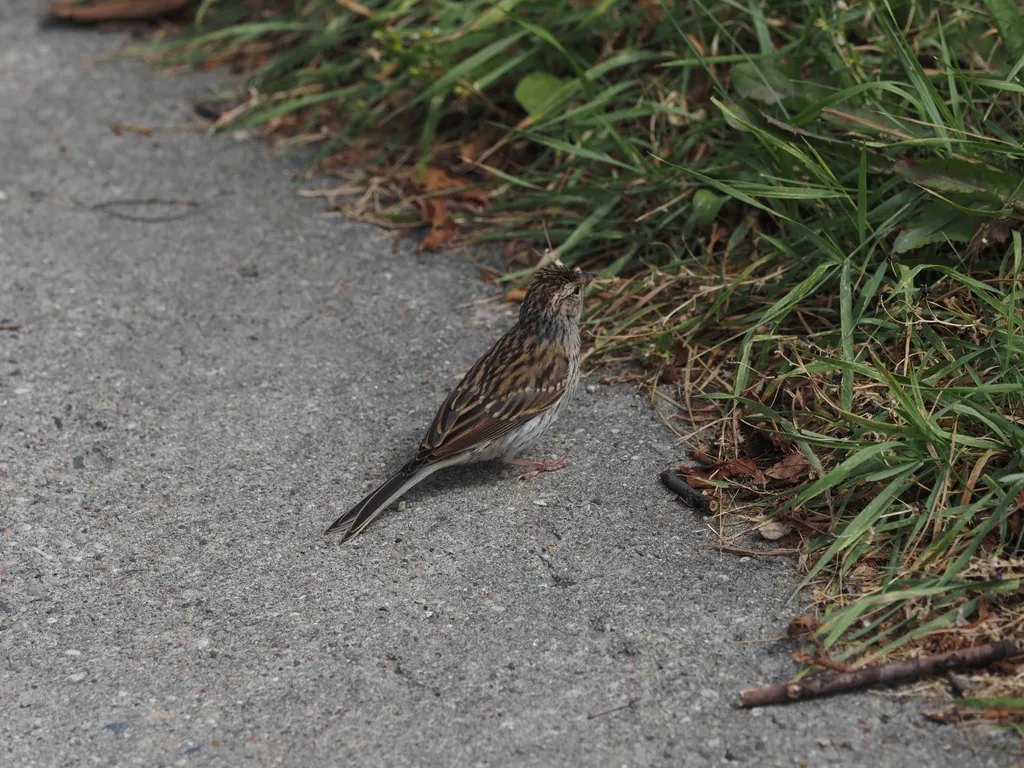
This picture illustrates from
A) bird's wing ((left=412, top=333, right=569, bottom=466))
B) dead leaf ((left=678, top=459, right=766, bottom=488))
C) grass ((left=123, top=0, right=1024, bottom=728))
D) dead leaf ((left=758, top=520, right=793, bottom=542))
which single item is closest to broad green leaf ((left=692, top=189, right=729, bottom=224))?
grass ((left=123, top=0, right=1024, bottom=728))

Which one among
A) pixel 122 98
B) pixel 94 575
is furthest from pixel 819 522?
pixel 122 98

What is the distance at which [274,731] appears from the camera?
3.65m

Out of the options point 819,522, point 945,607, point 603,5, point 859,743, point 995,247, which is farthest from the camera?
point 603,5

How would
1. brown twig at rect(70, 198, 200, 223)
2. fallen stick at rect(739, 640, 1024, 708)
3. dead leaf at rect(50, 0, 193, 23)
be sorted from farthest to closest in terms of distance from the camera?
dead leaf at rect(50, 0, 193, 23)
brown twig at rect(70, 198, 200, 223)
fallen stick at rect(739, 640, 1024, 708)

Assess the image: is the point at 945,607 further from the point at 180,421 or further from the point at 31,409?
the point at 31,409

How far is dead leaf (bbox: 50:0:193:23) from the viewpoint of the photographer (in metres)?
8.76

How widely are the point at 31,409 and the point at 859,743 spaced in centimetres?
369

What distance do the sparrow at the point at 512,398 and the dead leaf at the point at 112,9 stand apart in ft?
16.4

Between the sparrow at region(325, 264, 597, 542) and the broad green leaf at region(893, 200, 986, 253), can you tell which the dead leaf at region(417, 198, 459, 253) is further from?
the broad green leaf at region(893, 200, 986, 253)

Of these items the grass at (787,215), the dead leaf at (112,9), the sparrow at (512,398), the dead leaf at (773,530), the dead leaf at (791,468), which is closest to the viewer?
the grass at (787,215)

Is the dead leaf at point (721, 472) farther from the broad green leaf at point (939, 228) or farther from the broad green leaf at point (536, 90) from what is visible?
the broad green leaf at point (536, 90)

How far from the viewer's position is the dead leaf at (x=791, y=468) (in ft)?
14.6

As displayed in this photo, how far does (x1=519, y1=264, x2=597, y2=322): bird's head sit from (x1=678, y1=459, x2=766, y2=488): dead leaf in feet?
2.83

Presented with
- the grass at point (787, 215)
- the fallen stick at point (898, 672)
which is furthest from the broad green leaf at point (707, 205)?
the fallen stick at point (898, 672)
